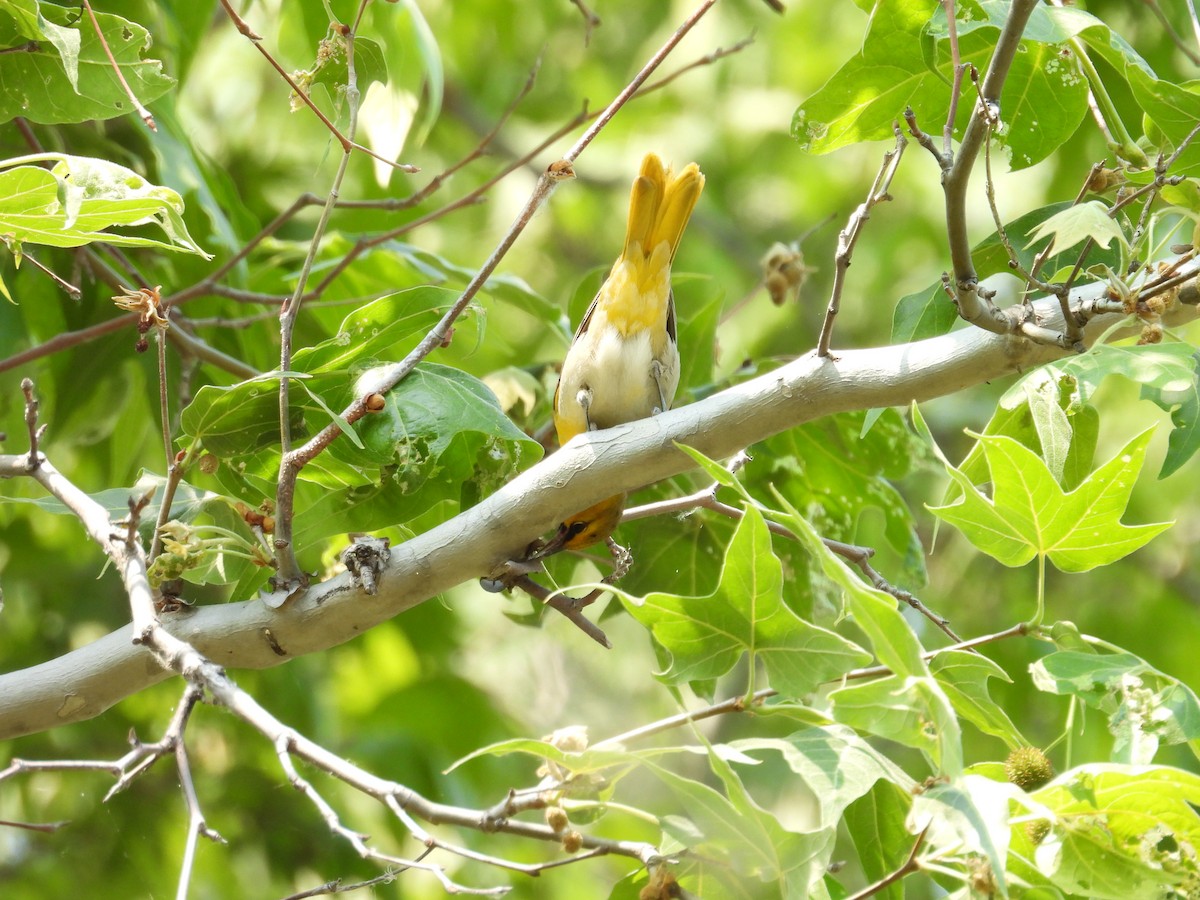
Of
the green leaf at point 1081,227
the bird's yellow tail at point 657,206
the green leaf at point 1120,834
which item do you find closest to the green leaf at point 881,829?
the green leaf at point 1120,834

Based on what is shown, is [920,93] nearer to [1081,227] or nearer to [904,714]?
[1081,227]

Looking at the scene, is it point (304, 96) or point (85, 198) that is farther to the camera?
point (304, 96)

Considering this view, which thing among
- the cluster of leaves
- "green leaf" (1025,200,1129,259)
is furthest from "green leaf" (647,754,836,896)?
"green leaf" (1025,200,1129,259)

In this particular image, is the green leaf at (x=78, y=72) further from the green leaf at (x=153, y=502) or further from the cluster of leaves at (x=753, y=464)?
the green leaf at (x=153, y=502)

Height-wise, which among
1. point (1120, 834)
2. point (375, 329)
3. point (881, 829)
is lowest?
point (881, 829)

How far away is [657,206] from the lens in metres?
3.26

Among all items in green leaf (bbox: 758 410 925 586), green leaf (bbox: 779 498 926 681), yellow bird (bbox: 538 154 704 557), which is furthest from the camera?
yellow bird (bbox: 538 154 704 557)

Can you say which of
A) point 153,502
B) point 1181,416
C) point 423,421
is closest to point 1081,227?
point 1181,416

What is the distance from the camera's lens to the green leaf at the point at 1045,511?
1737 mm

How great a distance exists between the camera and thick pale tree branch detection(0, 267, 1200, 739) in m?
1.87

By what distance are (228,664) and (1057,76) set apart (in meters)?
2.04

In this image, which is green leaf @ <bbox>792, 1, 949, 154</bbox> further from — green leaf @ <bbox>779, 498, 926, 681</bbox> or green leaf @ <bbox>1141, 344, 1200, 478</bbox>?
green leaf @ <bbox>779, 498, 926, 681</bbox>

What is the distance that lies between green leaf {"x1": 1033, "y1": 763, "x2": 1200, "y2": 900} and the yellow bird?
176 cm

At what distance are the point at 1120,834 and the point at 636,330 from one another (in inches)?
77.4
